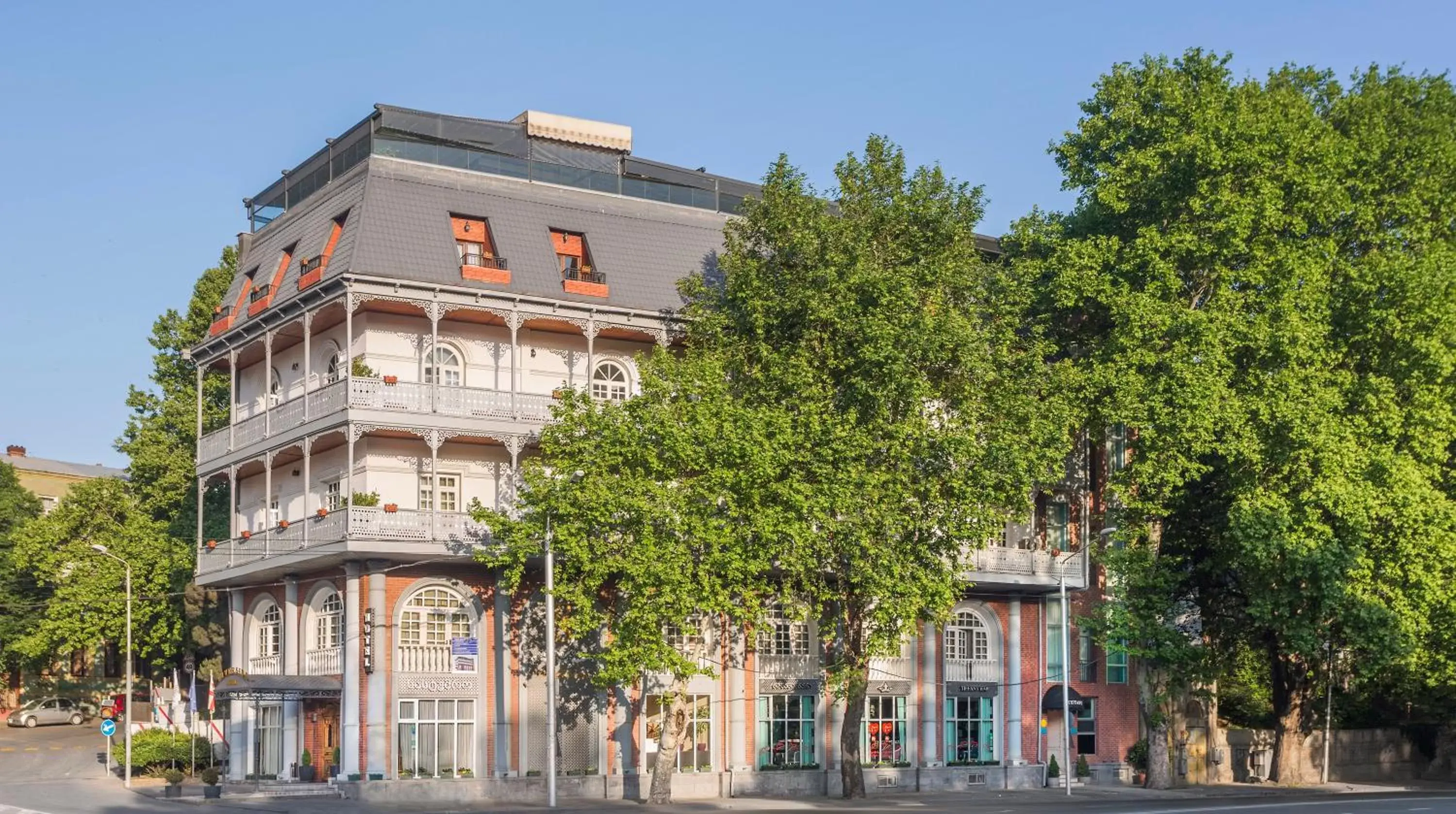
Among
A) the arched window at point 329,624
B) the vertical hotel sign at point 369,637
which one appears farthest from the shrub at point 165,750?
the vertical hotel sign at point 369,637

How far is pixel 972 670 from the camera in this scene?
188ft

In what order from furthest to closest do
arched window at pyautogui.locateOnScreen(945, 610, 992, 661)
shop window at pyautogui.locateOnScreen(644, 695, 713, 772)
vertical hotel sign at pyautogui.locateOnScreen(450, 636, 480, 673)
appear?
arched window at pyautogui.locateOnScreen(945, 610, 992, 661) < shop window at pyautogui.locateOnScreen(644, 695, 713, 772) < vertical hotel sign at pyautogui.locateOnScreen(450, 636, 480, 673)

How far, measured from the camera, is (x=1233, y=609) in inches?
2265

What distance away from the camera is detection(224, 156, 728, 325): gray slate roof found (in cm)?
4741

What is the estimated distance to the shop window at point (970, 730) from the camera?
56.5 metres

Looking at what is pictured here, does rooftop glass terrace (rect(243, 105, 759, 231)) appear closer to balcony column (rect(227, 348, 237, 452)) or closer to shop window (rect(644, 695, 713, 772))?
balcony column (rect(227, 348, 237, 452))

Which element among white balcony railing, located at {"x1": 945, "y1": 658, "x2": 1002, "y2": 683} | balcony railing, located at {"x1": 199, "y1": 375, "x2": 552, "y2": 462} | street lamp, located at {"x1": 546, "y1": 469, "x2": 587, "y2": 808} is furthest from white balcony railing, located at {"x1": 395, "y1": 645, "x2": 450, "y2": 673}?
white balcony railing, located at {"x1": 945, "y1": 658, "x2": 1002, "y2": 683}

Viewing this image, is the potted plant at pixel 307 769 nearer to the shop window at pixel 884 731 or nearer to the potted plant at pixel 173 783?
the potted plant at pixel 173 783

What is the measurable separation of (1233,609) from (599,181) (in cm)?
2543

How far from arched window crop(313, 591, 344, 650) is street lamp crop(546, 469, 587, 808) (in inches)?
249

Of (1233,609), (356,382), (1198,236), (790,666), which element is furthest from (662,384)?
(1233,609)

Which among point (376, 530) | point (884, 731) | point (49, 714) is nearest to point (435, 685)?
point (376, 530)

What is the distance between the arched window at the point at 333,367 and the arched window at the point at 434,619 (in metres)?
6.80

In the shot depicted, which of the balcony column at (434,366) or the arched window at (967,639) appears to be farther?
the arched window at (967,639)
